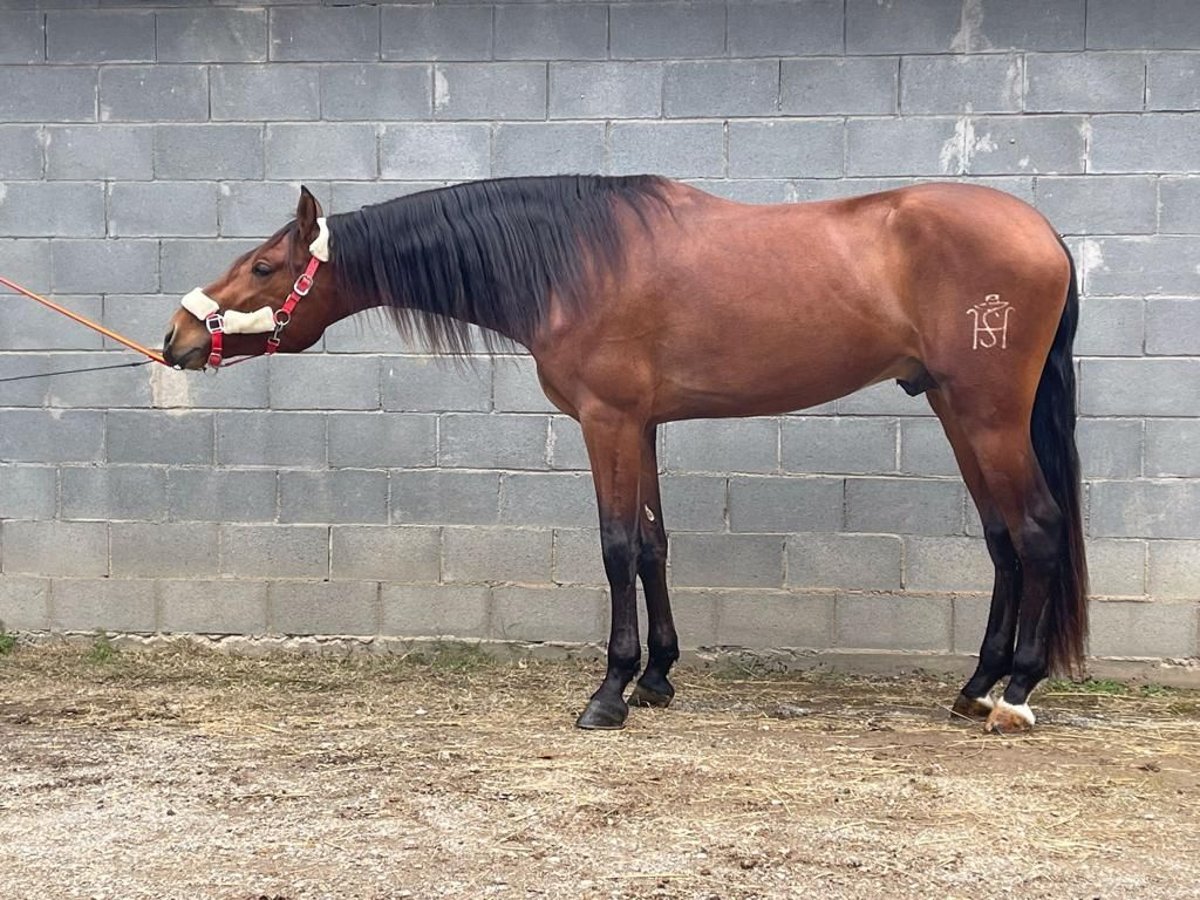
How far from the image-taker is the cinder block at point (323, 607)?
4.61 meters

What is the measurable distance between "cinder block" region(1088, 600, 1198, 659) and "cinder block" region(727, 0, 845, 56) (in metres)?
2.23

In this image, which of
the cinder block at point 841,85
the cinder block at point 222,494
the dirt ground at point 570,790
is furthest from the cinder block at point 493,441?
the cinder block at point 841,85

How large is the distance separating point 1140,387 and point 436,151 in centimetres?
266

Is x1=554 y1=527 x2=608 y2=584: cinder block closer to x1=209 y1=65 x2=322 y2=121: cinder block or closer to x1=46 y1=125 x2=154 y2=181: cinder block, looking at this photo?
x1=209 y1=65 x2=322 y2=121: cinder block

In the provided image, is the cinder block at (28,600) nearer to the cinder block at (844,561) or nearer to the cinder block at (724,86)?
the cinder block at (844,561)

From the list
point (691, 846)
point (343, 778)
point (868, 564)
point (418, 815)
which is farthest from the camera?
point (868, 564)

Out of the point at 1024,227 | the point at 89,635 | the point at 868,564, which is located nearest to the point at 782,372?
the point at 1024,227

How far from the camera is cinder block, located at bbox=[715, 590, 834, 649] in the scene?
14.5ft

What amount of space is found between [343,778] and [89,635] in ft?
6.72

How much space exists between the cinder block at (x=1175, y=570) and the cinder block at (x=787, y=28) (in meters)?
2.12

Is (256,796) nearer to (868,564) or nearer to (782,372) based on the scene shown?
(782,372)

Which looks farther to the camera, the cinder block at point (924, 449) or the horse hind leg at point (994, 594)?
the cinder block at point (924, 449)

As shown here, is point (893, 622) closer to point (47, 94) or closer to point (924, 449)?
point (924, 449)

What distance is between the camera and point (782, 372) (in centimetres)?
364
